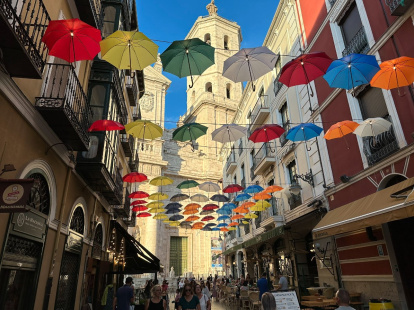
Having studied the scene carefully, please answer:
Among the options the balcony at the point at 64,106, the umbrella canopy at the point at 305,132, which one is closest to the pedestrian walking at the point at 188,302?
the balcony at the point at 64,106

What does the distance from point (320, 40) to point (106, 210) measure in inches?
456

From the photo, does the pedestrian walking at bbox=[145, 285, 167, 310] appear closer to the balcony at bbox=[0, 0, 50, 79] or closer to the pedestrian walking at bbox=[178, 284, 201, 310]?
the pedestrian walking at bbox=[178, 284, 201, 310]

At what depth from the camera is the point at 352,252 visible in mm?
9188

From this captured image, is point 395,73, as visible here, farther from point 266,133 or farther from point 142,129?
point 142,129

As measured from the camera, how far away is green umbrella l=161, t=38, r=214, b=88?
7523 millimetres

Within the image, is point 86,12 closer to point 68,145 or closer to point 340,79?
point 68,145

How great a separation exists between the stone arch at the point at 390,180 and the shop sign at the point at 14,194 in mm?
8113

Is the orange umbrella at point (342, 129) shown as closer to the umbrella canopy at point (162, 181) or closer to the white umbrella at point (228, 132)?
the white umbrella at point (228, 132)

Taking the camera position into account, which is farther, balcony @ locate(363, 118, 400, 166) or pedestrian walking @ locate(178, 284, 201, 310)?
balcony @ locate(363, 118, 400, 166)

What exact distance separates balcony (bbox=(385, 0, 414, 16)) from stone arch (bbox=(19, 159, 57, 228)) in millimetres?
9210

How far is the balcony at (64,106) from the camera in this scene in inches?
249

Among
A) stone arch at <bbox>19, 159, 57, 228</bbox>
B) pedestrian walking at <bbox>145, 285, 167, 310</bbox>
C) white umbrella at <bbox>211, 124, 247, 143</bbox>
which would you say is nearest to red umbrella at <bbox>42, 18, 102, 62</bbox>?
stone arch at <bbox>19, 159, 57, 228</bbox>

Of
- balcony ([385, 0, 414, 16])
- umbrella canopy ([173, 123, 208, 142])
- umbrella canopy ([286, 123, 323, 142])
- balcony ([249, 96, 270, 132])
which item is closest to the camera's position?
balcony ([385, 0, 414, 16])

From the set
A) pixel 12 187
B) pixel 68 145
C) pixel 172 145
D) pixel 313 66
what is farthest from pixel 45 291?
pixel 172 145
